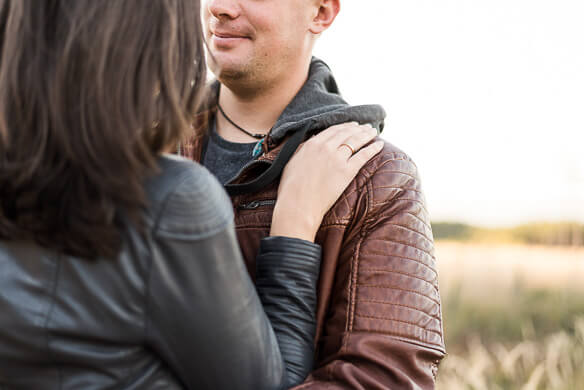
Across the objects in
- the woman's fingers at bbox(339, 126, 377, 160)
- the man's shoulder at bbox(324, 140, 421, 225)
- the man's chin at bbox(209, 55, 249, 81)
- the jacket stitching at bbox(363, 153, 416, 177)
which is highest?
the man's chin at bbox(209, 55, 249, 81)

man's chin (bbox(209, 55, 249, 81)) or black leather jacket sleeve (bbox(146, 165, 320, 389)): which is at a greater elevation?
man's chin (bbox(209, 55, 249, 81))

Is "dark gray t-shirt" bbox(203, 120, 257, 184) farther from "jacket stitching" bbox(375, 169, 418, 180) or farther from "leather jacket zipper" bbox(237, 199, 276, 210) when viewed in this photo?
"jacket stitching" bbox(375, 169, 418, 180)

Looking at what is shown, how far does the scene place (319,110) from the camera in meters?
1.94

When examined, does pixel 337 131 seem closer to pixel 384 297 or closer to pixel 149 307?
pixel 384 297

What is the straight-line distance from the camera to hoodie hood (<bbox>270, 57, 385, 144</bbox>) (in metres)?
1.86

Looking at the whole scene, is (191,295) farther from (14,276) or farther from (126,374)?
(14,276)

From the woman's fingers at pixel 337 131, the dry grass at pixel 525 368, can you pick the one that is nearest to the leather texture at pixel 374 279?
the woman's fingers at pixel 337 131

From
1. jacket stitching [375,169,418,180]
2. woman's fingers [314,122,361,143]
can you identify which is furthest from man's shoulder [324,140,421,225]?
woman's fingers [314,122,361,143]

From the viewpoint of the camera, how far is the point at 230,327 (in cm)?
115

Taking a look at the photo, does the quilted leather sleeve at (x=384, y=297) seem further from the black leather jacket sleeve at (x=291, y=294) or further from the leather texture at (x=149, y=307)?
the leather texture at (x=149, y=307)

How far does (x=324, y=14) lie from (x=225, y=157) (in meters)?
0.64

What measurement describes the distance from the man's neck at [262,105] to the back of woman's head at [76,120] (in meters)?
1.09

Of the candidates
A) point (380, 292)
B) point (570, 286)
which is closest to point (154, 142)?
point (380, 292)

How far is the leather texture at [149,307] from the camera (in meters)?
1.09
